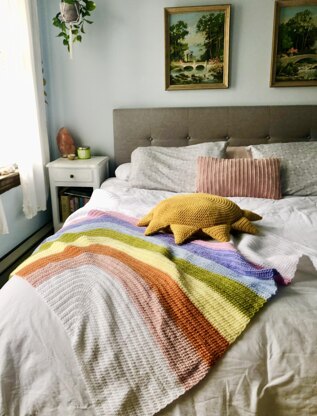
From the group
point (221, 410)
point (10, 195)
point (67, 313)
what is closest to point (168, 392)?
point (221, 410)

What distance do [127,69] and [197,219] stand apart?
1.84 meters

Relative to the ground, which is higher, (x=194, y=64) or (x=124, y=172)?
(x=194, y=64)

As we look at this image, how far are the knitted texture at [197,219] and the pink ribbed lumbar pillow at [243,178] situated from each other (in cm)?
61

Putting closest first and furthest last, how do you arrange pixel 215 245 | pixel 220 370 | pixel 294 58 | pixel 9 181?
pixel 220 370
pixel 215 245
pixel 9 181
pixel 294 58

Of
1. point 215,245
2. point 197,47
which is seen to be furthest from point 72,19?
point 215,245

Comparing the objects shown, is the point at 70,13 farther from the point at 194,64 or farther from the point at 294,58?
the point at 294,58

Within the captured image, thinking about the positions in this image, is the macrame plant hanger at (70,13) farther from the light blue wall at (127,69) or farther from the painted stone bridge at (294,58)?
the painted stone bridge at (294,58)

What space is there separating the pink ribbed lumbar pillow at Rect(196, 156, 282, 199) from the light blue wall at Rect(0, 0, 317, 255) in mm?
782

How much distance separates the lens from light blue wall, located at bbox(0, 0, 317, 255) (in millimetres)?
2584

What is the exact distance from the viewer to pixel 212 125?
267 cm

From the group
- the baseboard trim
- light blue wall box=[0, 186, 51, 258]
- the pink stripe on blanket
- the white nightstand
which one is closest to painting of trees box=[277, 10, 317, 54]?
the white nightstand

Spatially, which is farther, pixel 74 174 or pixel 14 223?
pixel 74 174

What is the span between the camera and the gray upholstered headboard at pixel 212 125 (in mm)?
2598

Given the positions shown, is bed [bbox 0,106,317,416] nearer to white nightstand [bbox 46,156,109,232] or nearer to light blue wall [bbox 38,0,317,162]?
white nightstand [bbox 46,156,109,232]
